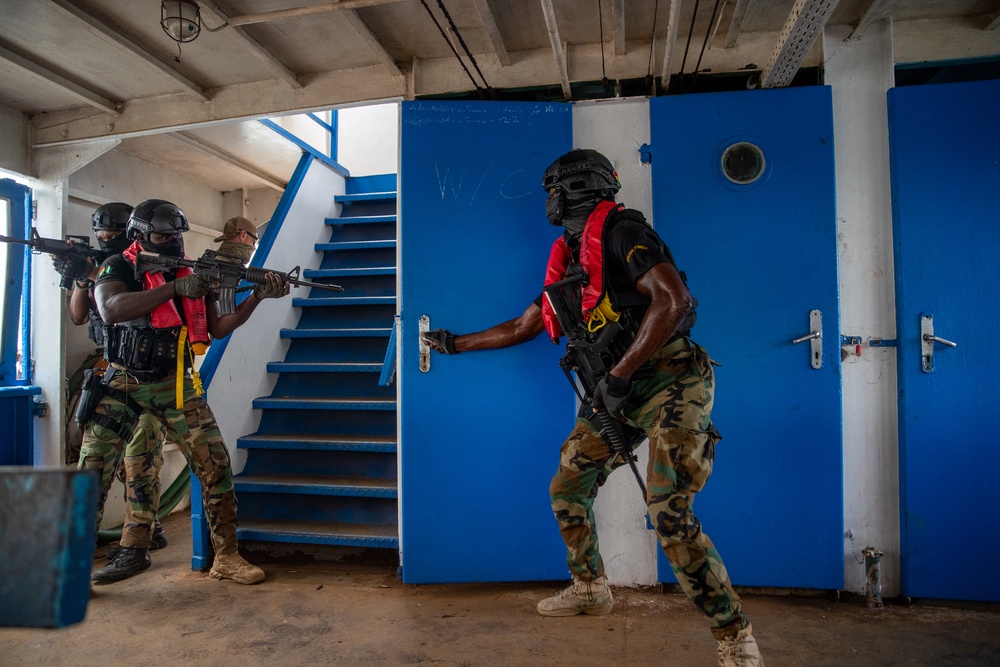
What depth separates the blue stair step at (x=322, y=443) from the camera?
382cm

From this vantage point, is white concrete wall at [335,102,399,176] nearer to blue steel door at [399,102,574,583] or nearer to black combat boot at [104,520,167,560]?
blue steel door at [399,102,574,583]

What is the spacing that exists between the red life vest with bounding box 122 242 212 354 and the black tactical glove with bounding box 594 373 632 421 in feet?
7.68

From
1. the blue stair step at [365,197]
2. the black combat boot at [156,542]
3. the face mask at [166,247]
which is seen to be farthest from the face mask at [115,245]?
the blue stair step at [365,197]

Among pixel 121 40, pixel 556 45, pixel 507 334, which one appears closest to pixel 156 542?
pixel 507 334

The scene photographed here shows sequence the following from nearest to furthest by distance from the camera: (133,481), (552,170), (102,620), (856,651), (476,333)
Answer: (856,651)
(552,170)
(102,620)
(476,333)
(133,481)

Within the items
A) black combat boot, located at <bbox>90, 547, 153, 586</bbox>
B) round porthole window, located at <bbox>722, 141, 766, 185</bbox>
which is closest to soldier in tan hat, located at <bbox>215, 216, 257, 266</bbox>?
black combat boot, located at <bbox>90, 547, 153, 586</bbox>

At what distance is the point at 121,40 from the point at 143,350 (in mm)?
1656

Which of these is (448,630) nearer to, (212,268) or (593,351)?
(593,351)

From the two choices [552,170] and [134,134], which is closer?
[552,170]

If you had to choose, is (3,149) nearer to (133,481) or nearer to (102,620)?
(133,481)

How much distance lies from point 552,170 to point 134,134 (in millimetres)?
3086

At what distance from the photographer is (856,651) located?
8.32 feet

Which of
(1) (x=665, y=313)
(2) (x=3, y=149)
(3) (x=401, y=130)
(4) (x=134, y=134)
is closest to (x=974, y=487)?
(1) (x=665, y=313)

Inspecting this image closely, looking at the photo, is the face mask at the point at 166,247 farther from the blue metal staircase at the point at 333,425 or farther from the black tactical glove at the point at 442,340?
the black tactical glove at the point at 442,340
